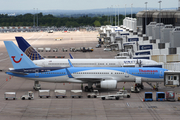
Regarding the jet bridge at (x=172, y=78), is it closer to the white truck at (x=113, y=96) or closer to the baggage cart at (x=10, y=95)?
Result: the white truck at (x=113, y=96)

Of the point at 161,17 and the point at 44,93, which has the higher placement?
the point at 161,17

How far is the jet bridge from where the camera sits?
160 feet

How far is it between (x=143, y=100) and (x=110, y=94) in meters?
6.19

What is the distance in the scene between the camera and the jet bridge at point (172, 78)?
48.9m

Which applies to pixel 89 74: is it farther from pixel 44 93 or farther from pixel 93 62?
pixel 93 62

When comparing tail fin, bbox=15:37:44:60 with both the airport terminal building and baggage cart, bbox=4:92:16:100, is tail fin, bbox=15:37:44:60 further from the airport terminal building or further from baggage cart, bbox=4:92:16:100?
the airport terminal building

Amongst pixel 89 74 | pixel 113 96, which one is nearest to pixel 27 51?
pixel 89 74

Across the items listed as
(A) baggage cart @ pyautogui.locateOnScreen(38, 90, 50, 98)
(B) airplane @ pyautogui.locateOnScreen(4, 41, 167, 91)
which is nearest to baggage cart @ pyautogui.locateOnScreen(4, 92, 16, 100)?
(A) baggage cart @ pyautogui.locateOnScreen(38, 90, 50, 98)

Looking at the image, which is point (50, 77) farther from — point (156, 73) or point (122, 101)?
point (156, 73)

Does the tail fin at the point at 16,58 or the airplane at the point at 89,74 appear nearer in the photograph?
the airplane at the point at 89,74

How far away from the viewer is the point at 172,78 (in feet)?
162

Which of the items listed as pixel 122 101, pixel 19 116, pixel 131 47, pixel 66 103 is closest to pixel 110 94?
pixel 122 101

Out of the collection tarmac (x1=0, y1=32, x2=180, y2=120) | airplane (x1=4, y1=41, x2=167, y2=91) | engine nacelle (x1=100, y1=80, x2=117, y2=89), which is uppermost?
airplane (x1=4, y1=41, x2=167, y2=91)

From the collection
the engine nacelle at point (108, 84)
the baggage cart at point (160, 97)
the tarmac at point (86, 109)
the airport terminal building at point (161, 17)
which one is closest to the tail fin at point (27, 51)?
the tarmac at point (86, 109)
